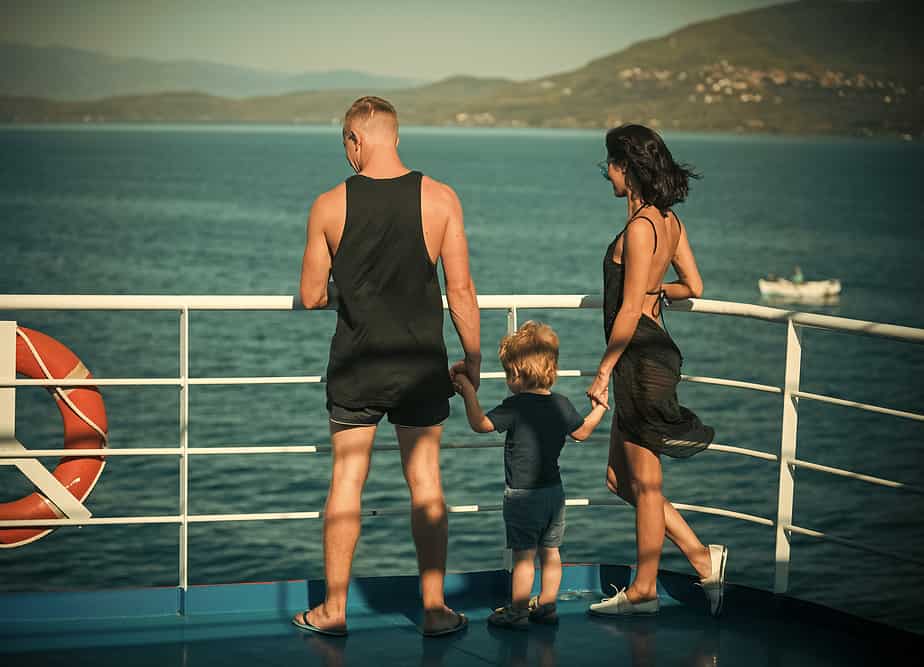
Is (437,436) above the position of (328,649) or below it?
above

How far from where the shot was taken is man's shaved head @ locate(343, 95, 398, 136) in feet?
9.55

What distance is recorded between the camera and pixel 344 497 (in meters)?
Result: 3.05

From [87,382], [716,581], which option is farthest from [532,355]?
[87,382]

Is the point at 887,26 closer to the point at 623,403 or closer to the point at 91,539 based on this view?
the point at 91,539

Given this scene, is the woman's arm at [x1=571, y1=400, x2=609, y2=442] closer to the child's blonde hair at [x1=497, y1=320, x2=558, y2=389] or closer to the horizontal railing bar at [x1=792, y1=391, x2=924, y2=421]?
the child's blonde hair at [x1=497, y1=320, x2=558, y2=389]

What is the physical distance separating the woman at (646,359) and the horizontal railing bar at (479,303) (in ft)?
0.60

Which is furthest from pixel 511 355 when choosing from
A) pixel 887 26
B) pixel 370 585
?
pixel 887 26

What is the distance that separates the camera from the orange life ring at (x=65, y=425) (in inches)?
132

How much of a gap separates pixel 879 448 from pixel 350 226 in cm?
2500

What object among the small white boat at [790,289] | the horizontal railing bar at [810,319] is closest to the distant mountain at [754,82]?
the small white boat at [790,289]

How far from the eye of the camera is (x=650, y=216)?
3.08 m

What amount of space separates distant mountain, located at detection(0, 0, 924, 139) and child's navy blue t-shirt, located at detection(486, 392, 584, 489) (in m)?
145

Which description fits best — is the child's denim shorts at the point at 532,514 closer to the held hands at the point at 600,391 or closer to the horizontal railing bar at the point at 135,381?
the held hands at the point at 600,391

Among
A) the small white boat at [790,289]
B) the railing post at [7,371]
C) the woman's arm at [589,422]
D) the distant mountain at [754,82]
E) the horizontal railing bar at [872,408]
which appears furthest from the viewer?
the distant mountain at [754,82]
